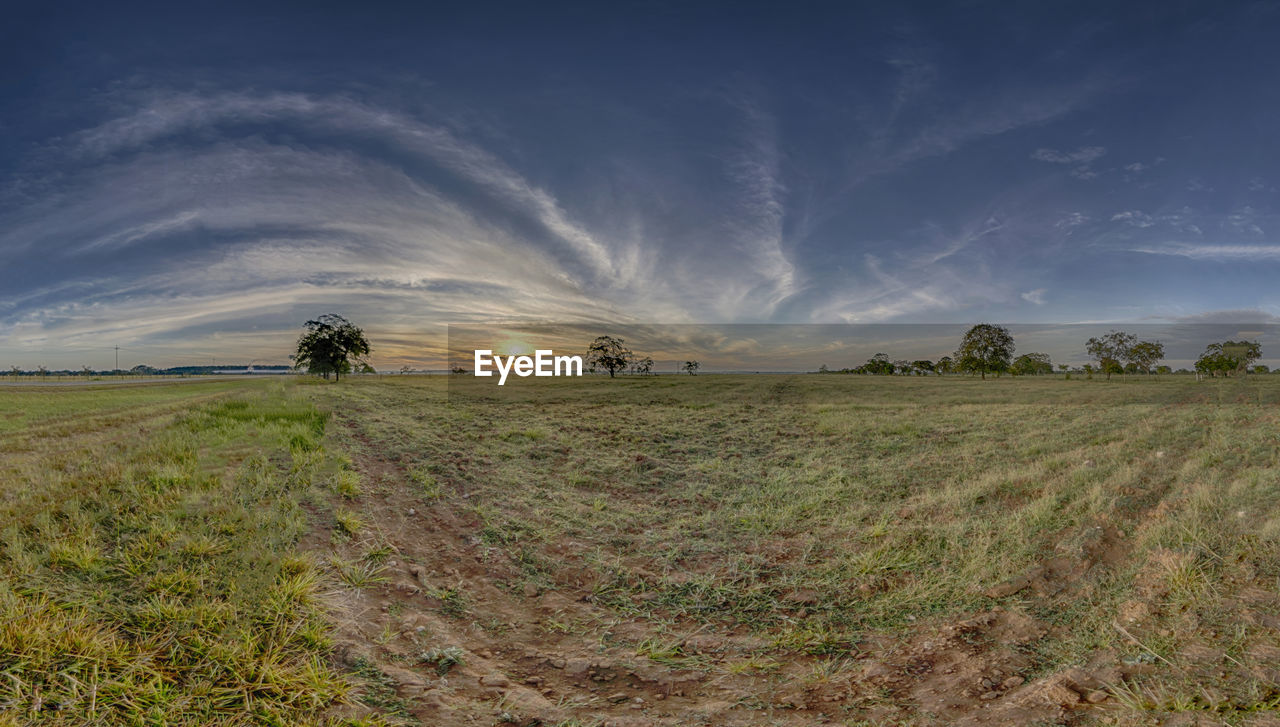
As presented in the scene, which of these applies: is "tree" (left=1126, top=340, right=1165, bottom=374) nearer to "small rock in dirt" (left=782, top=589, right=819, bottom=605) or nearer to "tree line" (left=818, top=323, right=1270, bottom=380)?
"tree line" (left=818, top=323, right=1270, bottom=380)

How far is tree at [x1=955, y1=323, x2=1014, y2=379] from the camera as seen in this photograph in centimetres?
7306

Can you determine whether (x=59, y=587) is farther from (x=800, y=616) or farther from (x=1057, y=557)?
(x=1057, y=557)

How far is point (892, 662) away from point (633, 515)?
5.12 meters

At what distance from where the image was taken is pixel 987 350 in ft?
242

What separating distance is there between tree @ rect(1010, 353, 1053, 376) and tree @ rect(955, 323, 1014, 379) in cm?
407

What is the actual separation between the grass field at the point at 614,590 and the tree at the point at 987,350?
70743 millimetres

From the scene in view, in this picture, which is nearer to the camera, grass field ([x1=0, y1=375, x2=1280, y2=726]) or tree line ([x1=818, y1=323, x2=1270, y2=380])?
grass field ([x1=0, y1=375, x2=1280, y2=726])

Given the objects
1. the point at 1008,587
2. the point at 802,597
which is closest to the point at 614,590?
the point at 802,597

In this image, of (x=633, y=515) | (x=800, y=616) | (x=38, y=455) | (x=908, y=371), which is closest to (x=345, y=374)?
(x=38, y=455)

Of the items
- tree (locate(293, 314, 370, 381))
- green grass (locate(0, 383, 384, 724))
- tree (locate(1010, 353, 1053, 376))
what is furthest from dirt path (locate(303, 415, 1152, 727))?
tree (locate(1010, 353, 1053, 376))

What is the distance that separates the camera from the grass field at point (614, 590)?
371cm

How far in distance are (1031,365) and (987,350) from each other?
713 inches

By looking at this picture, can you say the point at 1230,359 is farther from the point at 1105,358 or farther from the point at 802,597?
the point at 802,597

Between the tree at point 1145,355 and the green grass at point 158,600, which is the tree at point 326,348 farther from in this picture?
the tree at point 1145,355
